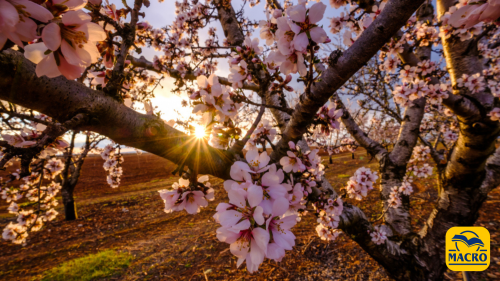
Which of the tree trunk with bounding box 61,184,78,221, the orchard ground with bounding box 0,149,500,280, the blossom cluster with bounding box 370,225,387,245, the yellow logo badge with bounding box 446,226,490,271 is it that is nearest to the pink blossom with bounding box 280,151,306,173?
the blossom cluster with bounding box 370,225,387,245

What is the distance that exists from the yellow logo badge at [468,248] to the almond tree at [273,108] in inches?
4.0

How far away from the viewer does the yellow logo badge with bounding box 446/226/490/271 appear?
6.80 ft

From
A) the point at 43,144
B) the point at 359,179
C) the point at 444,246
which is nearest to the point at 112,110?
the point at 43,144

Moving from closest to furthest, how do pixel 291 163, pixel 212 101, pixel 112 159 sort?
pixel 212 101 → pixel 291 163 → pixel 112 159

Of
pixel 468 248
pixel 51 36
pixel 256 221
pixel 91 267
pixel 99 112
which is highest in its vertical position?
pixel 51 36

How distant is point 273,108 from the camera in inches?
59.0

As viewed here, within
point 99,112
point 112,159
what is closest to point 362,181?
point 99,112

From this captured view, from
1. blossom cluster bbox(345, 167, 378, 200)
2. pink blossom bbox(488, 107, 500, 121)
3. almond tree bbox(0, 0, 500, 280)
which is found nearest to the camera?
almond tree bbox(0, 0, 500, 280)

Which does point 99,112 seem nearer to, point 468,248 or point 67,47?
point 67,47

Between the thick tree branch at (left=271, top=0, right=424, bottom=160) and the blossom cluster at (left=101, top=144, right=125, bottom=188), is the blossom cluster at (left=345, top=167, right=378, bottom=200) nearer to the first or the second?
the thick tree branch at (left=271, top=0, right=424, bottom=160)

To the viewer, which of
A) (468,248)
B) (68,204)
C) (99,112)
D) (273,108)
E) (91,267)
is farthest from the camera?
(68,204)

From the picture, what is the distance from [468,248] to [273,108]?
2.96 meters

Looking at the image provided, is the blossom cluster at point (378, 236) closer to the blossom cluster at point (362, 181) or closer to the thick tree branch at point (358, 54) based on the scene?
the blossom cluster at point (362, 181)

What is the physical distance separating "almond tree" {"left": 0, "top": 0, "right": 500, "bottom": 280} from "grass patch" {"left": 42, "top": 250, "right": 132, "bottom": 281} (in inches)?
134
